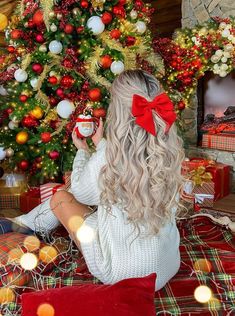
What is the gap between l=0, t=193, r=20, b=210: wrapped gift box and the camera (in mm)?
3223

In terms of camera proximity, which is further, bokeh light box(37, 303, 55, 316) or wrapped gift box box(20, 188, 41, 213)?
wrapped gift box box(20, 188, 41, 213)

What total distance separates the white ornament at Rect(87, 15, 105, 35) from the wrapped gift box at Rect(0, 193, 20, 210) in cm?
141

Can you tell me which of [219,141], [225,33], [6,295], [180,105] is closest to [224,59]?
[225,33]

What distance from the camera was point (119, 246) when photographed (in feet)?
5.27

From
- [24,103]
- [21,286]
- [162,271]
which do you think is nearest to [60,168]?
[24,103]

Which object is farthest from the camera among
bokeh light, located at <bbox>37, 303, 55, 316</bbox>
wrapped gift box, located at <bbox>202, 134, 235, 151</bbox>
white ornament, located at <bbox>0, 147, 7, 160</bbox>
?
wrapped gift box, located at <bbox>202, 134, 235, 151</bbox>

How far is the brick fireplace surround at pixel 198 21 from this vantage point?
3684 mm

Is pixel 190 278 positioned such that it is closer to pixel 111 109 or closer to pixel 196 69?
pixel 111 109

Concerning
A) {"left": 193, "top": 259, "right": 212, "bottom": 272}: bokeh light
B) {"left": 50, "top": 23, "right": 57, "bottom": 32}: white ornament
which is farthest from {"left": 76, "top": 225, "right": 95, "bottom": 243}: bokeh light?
{"left": 50, "top": 23, "right": 57, "bottom": 32}: white ornament

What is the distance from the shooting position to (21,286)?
184 cm

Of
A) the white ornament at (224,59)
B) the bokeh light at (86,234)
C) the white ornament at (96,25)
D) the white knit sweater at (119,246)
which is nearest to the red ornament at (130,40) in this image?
the white ornament at (96,25)

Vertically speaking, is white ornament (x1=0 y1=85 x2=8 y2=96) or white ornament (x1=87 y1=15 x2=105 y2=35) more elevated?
white ornament (x1=87 y1=15 x2=105 y2=35)

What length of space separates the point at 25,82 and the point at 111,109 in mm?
1614

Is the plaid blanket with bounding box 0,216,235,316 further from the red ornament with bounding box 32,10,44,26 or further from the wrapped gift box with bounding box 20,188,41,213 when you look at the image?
the red ornament with bounding box 32,10,44,26
